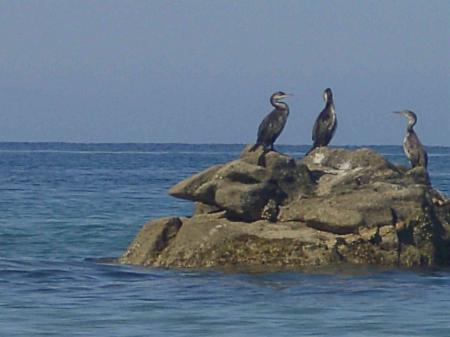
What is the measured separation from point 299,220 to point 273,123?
11.9ft

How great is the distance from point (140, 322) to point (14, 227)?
14.1 meters

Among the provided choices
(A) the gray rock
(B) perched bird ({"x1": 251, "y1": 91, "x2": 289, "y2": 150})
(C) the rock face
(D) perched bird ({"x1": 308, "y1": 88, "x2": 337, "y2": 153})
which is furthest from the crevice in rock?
(D) perched bird ({"x1": 308, "y1": 88, "x2": 337, "y2": 153})

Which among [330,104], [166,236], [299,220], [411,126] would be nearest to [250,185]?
[299,220]

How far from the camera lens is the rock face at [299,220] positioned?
19.4 metres

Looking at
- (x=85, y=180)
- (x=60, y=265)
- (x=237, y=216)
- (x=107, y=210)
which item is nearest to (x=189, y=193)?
(x=237, y=216)

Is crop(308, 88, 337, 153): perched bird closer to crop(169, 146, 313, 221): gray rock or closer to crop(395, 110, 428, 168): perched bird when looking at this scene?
crop(395, 110, 428, 168): perched bird

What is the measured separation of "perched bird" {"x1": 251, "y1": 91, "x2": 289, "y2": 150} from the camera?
74.9ft

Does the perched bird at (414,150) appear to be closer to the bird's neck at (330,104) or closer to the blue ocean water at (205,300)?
the bird's neck at (330,104)

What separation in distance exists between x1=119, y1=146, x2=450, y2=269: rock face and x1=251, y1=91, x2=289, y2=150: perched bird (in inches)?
54.2

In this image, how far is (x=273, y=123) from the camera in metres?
23.3

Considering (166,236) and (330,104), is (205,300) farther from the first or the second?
(330,104)

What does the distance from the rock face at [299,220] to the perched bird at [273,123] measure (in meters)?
1.38

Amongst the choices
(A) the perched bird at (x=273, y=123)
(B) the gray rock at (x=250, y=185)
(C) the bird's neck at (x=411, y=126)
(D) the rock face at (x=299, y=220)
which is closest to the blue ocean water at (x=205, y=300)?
(D) the rock face at (x=299, y=220)

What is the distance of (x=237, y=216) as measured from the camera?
20359mm
